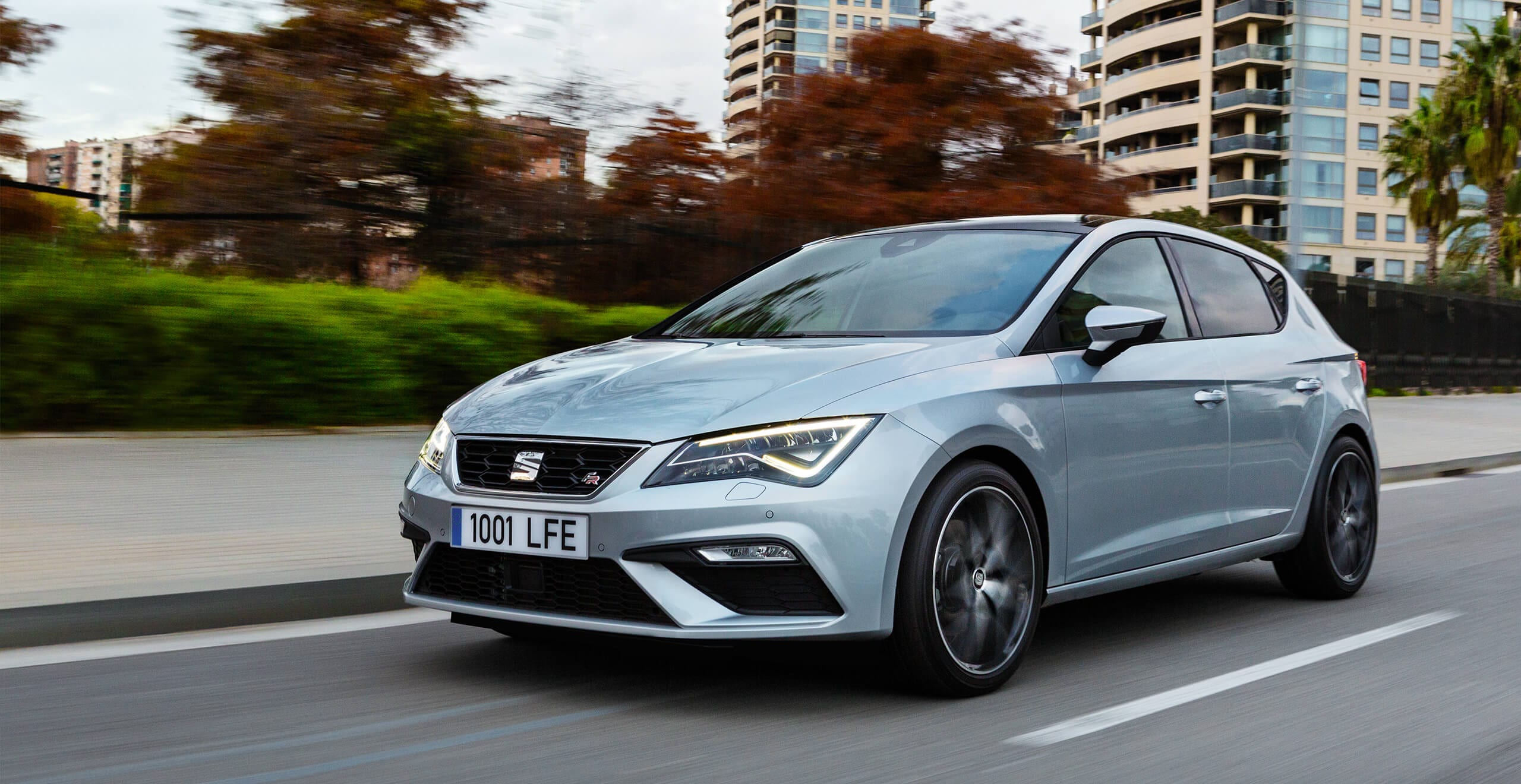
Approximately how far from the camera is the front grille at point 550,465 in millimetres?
3996

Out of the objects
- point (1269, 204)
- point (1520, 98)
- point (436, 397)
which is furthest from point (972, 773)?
point (1269, 204)

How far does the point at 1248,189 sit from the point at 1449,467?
65.2 metres

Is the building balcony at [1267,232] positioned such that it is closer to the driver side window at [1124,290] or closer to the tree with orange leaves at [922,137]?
the tree with orange leaves at [922,137]

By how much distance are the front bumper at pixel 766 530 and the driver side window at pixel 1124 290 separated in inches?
44.2

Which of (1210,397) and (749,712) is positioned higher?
(1210,397)

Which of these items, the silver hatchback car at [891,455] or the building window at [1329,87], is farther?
the building window at [1329,87]

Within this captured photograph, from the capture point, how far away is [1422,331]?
27.1m

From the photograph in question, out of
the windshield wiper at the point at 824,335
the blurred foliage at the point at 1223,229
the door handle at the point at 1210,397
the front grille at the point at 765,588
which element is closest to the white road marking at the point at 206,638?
the windshield wiper at the point at 824,335

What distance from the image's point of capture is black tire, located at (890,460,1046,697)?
13.5ft

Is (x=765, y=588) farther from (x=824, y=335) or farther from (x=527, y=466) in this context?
(x=824, y=335)

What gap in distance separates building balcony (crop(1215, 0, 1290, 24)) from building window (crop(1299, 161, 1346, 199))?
25.4 ft

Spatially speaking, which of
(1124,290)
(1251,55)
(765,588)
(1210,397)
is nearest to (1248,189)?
(1251,55)

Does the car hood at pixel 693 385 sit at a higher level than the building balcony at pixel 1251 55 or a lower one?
lower

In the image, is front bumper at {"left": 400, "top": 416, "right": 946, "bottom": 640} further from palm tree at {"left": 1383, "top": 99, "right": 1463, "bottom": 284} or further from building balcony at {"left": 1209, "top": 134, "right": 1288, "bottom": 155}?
building balcony at {"left": 1209, "top": 134, "right": 1288, "bottom": 155}
